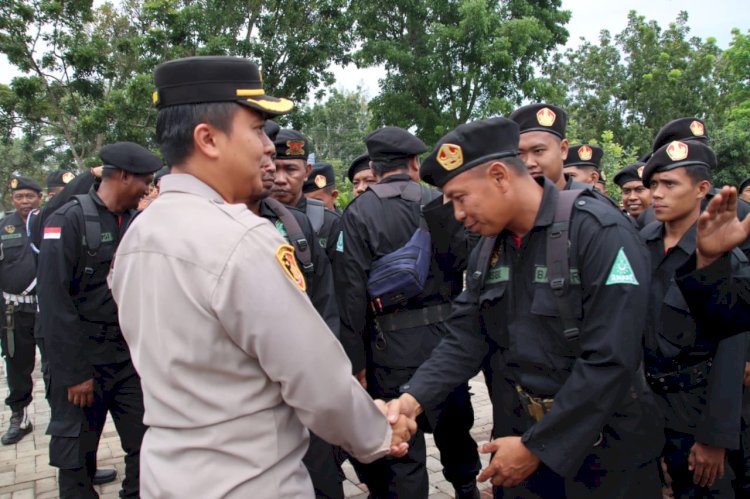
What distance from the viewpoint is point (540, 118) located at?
3.85 metres

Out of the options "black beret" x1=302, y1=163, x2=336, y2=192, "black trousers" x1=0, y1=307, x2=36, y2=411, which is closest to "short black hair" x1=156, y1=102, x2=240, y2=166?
"black beret" x1=302, y1=163, x2=336, y2=192

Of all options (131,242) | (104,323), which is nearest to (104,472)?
(104,323)

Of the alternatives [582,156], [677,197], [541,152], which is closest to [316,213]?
[541,152]

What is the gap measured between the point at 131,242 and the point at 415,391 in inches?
58.5

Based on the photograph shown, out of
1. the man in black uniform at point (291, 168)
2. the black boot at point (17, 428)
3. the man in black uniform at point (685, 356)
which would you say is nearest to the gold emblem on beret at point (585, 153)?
the man in black uniform at point (685, 356)

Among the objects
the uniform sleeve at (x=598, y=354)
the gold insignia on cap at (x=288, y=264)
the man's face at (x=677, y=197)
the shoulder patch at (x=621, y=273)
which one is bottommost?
the uniform sleeve at (x=598, y=354)

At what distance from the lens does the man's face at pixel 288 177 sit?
4141mm

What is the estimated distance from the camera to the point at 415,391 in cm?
267

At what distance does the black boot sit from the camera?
18.4 feet

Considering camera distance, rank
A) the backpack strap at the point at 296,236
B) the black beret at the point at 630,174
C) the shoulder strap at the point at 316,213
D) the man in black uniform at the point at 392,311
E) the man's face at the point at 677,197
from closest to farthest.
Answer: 1. the backpack strap at the point at 296,236
2. the man's face at the point at 677,197
3. the man in black uniform at the point at 392,311
4. the shoulder strap at the point at 316,213
5. the black beret at the point at 630,174

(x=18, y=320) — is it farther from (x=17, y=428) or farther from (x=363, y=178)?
(x=363, y=178)

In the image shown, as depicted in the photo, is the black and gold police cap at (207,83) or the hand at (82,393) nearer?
the black and gold police cap at (207,83)

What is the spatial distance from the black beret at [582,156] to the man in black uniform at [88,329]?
171 inches

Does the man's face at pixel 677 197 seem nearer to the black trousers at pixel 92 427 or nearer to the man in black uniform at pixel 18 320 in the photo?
the black trousers at pixel 92 427
